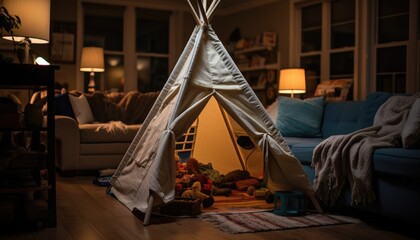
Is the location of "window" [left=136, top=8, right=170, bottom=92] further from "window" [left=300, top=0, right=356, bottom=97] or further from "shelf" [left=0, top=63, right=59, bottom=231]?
"shelf" [left=0, top=63, right=59, bottom=231]

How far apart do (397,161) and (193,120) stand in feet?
4.39

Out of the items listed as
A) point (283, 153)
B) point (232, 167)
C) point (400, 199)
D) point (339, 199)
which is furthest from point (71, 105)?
point (400, 199)

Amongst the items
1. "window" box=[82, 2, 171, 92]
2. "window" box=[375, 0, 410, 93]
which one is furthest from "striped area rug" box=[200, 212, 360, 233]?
"window" box=[82, 2, 171, 92]

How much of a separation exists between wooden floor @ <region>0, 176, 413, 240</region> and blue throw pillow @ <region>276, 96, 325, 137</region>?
1.52 m

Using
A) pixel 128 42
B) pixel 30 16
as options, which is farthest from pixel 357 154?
pixel 128 42

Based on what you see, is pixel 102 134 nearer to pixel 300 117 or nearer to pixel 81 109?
pixel 81 109

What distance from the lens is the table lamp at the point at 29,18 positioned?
118 inches

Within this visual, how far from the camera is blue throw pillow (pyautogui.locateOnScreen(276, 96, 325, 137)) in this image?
14.8 ft

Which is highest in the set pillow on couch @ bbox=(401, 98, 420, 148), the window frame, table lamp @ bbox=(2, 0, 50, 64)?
the window frame

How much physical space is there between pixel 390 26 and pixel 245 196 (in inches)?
128

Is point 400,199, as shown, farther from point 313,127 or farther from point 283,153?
point 313,127

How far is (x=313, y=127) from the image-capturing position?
4.52m

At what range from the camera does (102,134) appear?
5.38 m

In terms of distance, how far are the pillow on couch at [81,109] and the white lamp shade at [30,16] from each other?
244 cm
